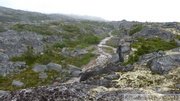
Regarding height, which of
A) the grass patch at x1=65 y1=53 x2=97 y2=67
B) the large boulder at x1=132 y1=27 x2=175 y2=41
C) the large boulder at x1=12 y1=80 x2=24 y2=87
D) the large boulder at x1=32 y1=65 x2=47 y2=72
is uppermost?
the large boulder at x1=132 y1=27 x2=175 y2=41

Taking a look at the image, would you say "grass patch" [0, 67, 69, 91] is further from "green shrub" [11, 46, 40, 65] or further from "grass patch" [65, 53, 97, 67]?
"grass patch" [65, 53, 97, 67]

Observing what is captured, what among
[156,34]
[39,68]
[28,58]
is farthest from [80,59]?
[156,34]

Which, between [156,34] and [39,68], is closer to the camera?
[39,68]

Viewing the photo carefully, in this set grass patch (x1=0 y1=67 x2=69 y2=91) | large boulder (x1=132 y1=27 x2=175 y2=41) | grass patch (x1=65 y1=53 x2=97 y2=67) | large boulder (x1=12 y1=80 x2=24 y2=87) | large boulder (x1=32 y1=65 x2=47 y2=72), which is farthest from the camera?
large boulder (x1=132 y1=27 x2=175 y2=41)

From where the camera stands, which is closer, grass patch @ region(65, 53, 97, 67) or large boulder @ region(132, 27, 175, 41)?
grass patch @ region(65, 53, 97, 67)

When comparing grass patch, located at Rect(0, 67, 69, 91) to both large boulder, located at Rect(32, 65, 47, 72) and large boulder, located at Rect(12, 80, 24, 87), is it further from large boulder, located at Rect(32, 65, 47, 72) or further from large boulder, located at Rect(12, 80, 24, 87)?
large boulder, located at Rect(32, 65, 47, 72)

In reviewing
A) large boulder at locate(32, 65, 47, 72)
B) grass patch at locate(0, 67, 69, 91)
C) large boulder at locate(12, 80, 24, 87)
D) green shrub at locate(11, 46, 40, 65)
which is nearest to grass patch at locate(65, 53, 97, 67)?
green shrub at locate(11, 46, 40, 65)

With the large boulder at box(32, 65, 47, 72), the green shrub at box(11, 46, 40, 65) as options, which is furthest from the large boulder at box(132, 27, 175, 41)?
the large boulder at box(32, 65, 47, 72)

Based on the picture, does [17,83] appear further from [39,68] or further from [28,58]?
[28,58]

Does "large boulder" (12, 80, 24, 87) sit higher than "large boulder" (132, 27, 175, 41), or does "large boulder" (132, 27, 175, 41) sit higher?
"large boulder" (132, 27, 175, 41)

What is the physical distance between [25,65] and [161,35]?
38.5m

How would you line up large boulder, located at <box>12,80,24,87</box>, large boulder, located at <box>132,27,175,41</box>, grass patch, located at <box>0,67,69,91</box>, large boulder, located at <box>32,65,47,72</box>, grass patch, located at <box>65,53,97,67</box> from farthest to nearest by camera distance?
large boulder, located at <box>132,27,175,41</box> → grass patch, located at <box>65,53,97,67</box> → large boulder, located at <box>32,65,47,72</box> → grass patch, located at <box>0,67,69,91</box> → large boulder, located at <box>12,80,24,87</box>

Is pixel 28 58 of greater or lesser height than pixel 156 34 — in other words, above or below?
below

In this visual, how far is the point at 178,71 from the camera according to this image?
32.0 metres
